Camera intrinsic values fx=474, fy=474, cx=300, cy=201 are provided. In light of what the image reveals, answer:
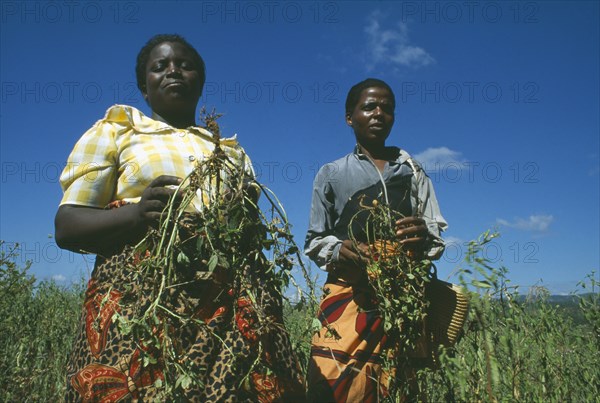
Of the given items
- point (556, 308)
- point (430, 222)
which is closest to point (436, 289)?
point (430, 222)

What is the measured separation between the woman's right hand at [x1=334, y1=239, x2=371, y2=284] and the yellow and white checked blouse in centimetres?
81

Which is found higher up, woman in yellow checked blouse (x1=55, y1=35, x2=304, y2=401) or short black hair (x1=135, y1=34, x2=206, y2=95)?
short black hair (x1=135, y1=34, x2=206, y2=95)

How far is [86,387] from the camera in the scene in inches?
58.9

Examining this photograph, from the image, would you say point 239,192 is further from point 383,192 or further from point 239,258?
point 383,192

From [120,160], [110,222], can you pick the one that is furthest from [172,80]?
[110,222]

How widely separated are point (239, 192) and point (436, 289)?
4.28 feet

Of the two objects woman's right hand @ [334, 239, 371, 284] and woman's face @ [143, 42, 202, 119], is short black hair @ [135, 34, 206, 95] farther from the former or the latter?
woman's right hand @ [334, 239, 371, 284]

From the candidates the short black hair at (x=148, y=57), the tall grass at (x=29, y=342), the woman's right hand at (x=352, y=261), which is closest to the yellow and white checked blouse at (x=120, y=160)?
the short black hair at (x=148, y=57)

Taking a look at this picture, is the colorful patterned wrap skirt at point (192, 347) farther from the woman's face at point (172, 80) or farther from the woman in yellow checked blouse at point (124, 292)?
the woman's face at point (172, 80)

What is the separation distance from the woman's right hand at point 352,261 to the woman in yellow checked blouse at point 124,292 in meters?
0.74

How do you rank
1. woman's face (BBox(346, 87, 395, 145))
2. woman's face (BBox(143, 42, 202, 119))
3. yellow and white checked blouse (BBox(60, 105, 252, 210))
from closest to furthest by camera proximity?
yellow and white checked blouse (BBox(60, 105, 252, 210)) → woman's face (BBox(143, 42, 202, 119)) → woman's face (BBox(346, 87, 395, 145))

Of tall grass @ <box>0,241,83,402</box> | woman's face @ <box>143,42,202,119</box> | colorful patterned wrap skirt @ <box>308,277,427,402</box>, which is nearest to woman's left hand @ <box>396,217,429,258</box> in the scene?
colorful patterned wrap skirt @ <box>308,277,427,402</box>

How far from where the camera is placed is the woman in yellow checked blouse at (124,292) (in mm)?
1500

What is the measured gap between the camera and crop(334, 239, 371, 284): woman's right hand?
7.58 feet
